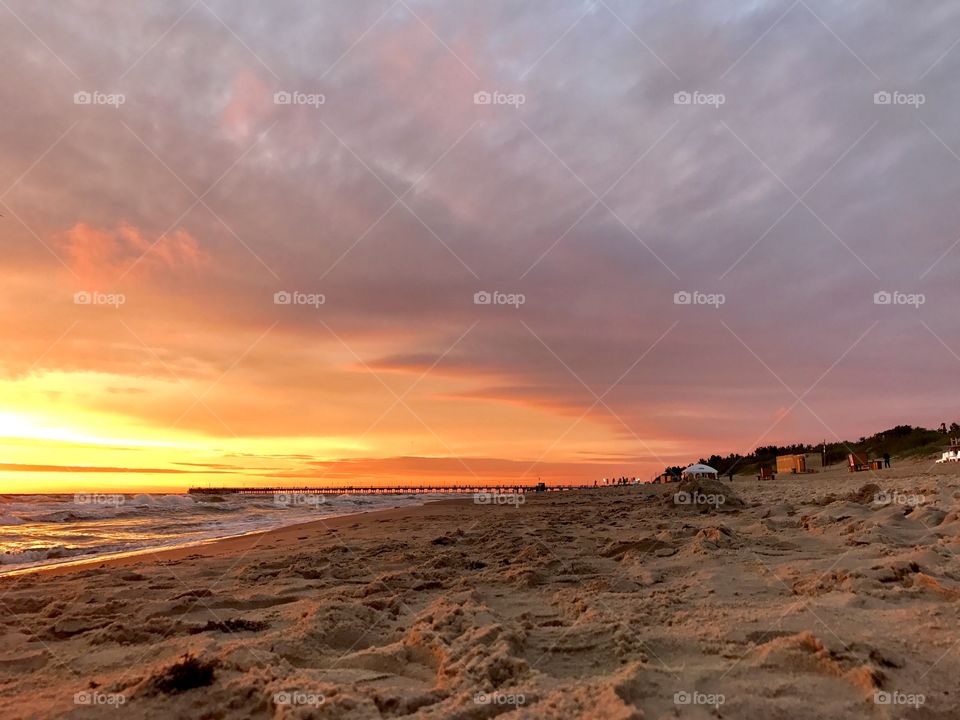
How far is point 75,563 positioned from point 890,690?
13721 millimetres

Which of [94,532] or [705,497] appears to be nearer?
[705,497]

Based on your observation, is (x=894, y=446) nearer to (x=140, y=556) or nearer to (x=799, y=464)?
(x=799, y=464)

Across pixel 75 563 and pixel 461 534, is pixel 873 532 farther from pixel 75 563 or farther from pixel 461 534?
pixel 75 563

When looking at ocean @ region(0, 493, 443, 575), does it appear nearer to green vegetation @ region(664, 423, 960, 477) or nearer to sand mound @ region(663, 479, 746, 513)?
sand mound @ region(663, 479, 746, 513)

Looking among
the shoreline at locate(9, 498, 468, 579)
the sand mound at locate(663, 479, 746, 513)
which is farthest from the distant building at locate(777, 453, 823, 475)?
the shoreline at locate(9, 498, 468, 579)

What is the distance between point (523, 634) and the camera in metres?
4.84

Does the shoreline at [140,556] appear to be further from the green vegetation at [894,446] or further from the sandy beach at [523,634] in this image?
the green vegetation at [894,446]

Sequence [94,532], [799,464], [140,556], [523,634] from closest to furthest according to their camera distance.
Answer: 1. [523,634]
2. [140,556]
3. [94,532]
4. [799,464]

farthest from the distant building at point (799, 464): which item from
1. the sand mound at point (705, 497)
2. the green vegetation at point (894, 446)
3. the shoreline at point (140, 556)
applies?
the shoreline at point (140, 556)

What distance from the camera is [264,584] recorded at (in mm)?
7953

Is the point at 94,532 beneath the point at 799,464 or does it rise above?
beneath

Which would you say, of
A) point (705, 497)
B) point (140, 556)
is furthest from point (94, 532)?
point (705, 497)

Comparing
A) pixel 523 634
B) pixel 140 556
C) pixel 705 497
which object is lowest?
pixel 140 556

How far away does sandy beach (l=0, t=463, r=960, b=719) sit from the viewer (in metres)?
3.68
